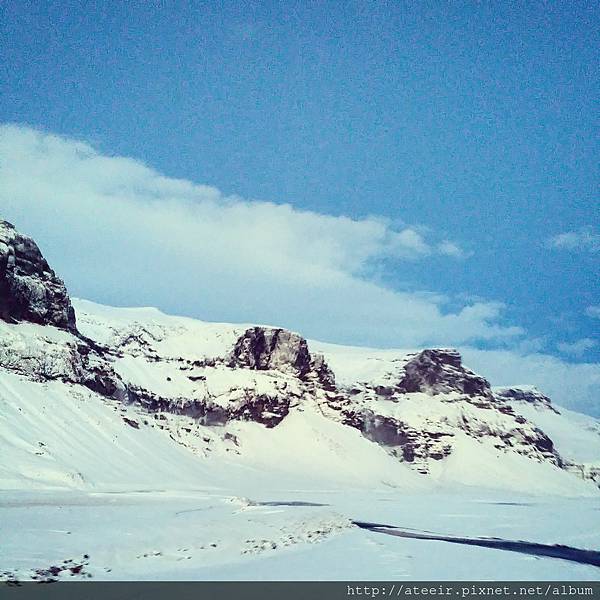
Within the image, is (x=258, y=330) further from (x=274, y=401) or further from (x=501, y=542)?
(x=501, y=542)

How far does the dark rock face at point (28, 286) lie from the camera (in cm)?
9319

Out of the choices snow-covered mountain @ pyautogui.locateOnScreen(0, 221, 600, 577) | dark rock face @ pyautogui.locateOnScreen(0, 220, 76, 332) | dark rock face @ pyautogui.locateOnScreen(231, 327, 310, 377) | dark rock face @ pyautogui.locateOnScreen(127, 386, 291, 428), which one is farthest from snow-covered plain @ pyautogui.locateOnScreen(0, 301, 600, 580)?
dark rock face @ pyautogui.locateOnScreen(231, 327, 310, 377)

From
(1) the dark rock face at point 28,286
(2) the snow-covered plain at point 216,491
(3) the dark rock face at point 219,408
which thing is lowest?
→ (2) the snow-covered plain at point 216,491

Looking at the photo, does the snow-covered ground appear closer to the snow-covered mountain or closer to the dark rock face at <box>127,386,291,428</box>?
the snow-covered mountain

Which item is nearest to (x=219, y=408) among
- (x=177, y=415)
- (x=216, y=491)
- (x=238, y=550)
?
(x=177, y=415)

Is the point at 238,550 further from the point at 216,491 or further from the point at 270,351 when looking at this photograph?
the point at 270,351

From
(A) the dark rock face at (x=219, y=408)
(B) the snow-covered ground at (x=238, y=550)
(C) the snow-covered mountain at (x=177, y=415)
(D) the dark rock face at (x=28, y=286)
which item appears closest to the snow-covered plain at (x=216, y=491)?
(B) the snow-covered ground at (x=238, y=550)

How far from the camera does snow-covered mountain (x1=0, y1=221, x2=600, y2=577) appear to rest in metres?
72.5

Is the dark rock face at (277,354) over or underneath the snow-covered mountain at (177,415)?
over

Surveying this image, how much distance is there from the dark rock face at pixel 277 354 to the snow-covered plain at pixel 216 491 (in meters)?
3.56

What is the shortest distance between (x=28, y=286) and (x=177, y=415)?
1786 inches

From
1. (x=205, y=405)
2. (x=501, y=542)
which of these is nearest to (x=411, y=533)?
(x=501, y=542)

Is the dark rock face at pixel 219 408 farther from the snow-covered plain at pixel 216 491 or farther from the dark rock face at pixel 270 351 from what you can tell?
the dark rock face at pixel 270 351
